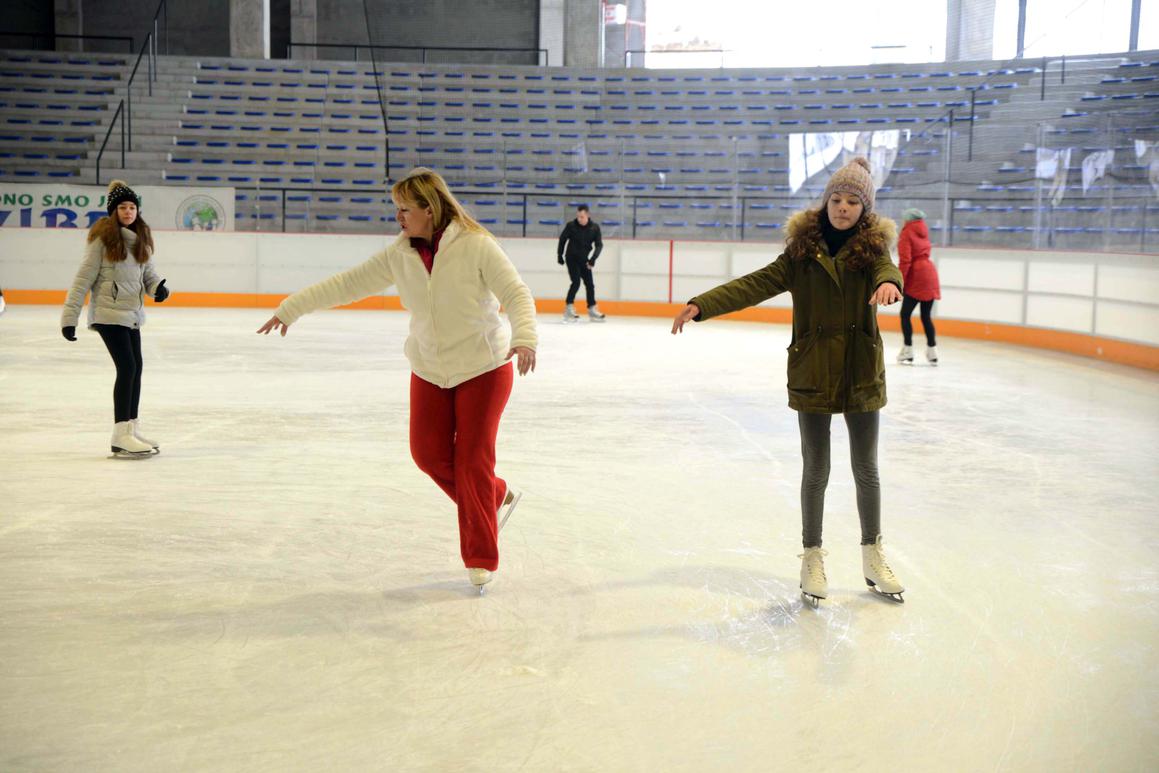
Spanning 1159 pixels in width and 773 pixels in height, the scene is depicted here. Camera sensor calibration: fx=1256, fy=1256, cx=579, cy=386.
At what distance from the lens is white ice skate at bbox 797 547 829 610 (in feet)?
13.7

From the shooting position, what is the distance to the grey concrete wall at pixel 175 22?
29172 millimetres

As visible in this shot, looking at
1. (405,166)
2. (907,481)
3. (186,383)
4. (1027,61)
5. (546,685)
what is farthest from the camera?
(405,166)

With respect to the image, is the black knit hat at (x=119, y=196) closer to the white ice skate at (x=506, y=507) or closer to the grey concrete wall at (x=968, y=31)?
the white ice skate at (x=506, y=507)

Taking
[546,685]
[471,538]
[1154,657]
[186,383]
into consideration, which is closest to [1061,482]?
[1154,657]

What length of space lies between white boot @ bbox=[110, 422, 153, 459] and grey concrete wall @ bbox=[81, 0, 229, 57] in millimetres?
25003

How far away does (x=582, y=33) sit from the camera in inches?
1069

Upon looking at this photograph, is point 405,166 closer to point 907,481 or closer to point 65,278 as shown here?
point 65,278

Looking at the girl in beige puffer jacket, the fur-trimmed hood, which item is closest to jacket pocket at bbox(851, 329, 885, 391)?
the fur-trimmed hood

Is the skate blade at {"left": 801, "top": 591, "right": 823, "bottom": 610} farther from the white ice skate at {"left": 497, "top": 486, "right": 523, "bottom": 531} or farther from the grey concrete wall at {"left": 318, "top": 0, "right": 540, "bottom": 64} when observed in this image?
the grey concrete wall at {"left": 318, "top": 0, "right": 540, "bottom": 64}

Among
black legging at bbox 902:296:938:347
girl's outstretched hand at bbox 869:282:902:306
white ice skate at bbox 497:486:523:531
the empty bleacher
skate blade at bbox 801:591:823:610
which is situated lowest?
skate blade at bbox 801:591:823:610

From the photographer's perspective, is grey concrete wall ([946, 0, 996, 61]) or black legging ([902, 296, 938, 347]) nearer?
black legging ([902, 296, 938, 347])

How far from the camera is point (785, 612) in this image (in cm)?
409

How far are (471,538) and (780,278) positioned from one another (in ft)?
4.40

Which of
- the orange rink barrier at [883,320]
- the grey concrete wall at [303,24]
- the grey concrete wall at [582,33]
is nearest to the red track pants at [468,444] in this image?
the orange rink barrier at [883,320]
